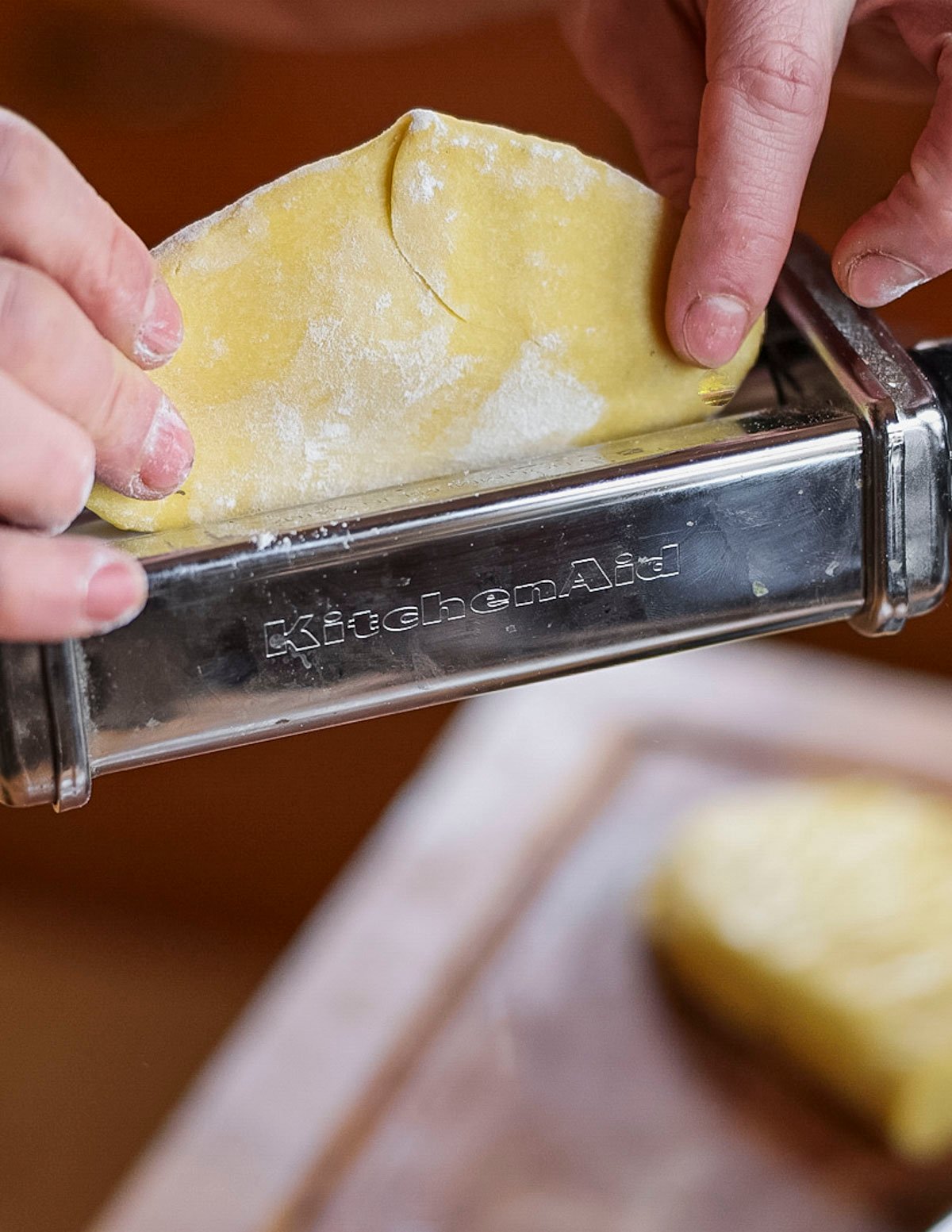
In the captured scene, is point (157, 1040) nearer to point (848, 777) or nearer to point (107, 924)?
point (107, 924)

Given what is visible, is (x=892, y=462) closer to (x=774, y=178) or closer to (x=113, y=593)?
(x=774, y=178)

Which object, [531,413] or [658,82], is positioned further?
[658,82]

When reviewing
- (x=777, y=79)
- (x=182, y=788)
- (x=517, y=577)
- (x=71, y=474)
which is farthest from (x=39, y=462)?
(x=182, y=788)

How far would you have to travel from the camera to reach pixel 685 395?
354mm

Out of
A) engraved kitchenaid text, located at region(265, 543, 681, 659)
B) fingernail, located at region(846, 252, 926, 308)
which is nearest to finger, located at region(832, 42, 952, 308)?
fingernail, located at region(846, 252, 926, 308)

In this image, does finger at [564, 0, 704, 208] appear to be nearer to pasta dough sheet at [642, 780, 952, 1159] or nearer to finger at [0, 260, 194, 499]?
finger at [0, 260, 194, 499]

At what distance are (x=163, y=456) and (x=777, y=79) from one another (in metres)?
0.20

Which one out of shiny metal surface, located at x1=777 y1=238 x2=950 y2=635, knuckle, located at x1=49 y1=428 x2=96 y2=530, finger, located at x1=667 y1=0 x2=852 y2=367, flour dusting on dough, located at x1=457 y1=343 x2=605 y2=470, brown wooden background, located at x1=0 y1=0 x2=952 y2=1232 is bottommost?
brown wooden background, located at x1=0 y1=0 x2=952 y2=1232

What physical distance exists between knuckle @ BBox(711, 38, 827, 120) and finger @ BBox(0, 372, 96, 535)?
0.20 m

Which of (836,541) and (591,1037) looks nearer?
(836,541)

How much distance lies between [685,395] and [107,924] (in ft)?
3.18

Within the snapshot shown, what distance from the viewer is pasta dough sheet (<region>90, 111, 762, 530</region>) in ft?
0.99

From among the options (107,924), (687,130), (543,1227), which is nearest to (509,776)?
(543,1227)

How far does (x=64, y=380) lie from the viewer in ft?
0.90
